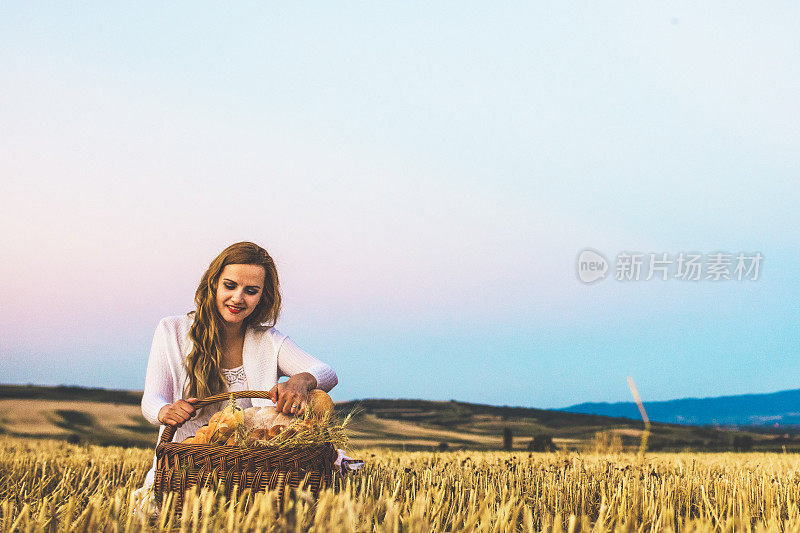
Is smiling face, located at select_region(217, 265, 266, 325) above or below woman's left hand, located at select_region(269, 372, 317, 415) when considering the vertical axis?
above

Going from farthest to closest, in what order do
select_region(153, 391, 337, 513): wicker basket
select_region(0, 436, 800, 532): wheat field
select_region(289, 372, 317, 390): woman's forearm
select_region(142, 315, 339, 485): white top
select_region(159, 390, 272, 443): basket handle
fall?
1. select_region(142, 315, 339, 485): white top
2. select_region(289, 372, 317, 390): woman's forearm
3. select_region(159, 390, 272, 443): basket handle
4. select_region(153, 391, 337, 513): wicker basket
5. select_region(0, 436, 800, 532): wheat field

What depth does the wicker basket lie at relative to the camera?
3.75m

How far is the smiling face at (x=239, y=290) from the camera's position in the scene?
479 centimetres

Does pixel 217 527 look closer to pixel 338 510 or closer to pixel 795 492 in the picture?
pixel 338 510

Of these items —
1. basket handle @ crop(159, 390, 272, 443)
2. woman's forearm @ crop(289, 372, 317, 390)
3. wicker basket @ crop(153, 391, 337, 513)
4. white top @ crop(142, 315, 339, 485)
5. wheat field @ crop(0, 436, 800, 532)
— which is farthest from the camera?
white top @ crop(142, 315, 339, 485)

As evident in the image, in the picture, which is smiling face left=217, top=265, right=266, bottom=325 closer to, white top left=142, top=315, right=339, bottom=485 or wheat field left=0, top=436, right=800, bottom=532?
white top left=142, top=315, right=339, bottom=485

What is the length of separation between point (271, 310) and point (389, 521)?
250cm

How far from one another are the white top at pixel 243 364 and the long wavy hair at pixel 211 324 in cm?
10

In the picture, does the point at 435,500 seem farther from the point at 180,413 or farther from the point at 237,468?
the point at 180,413

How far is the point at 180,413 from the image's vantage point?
13.7 feet

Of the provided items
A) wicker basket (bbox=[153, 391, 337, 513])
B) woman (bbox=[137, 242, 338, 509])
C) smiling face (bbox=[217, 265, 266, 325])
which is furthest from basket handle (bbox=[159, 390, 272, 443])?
smiling face (bbox=[217, 265, 266, 325])

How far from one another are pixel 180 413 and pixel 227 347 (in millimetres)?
1012

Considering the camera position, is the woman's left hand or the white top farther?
the white top

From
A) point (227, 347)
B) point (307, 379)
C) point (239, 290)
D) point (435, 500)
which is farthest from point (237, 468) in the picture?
point (227, 347)
